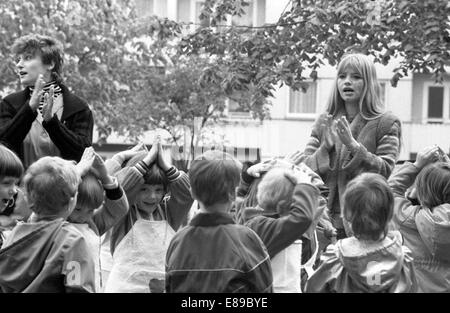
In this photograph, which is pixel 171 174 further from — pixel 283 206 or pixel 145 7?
pixel 145 7

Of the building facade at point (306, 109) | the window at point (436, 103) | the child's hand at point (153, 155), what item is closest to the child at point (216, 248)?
the child's hand at point (153, 155)

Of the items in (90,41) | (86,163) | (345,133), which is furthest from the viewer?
(90,41)

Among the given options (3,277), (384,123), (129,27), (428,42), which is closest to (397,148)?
(384,123)

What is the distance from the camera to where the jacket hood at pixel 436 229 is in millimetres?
5820

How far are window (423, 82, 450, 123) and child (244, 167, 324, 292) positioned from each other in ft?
95.7

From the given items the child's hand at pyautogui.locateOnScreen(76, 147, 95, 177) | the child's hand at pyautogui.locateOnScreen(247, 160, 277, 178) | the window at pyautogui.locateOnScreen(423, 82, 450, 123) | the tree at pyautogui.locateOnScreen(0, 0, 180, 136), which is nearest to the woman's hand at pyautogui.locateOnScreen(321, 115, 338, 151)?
the child's hand at pyautogui.locateOnScreen(247, 160, 277, 178)

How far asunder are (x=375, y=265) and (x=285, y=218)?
0.57m

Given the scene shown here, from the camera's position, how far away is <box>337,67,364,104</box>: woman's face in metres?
6.91

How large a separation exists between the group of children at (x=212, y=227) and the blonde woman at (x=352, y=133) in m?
0.37

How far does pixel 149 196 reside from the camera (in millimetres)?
6383

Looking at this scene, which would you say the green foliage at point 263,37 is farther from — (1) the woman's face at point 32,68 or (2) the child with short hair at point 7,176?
(2) the child with short hair at point 7,176

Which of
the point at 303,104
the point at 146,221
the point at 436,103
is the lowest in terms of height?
the point at 303,104

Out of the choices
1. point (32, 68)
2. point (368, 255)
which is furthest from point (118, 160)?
point (368, 255)

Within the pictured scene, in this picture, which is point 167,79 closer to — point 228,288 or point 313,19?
point 313,19
